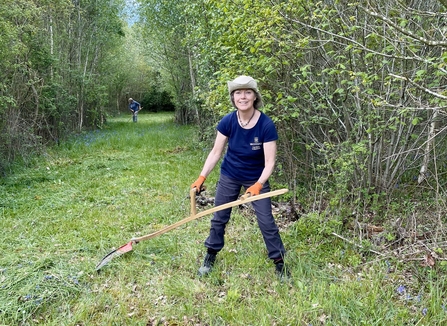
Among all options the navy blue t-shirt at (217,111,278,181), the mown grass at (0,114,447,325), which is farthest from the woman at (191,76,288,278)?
the mown grass at (0,114,447,325)

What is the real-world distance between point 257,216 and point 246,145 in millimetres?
664

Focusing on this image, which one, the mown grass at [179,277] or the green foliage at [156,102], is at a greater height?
the green foliage at [156,102]

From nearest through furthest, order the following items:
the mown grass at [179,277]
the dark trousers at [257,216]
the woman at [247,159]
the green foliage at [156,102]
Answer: the mown grass at [179,277] < the woman at [247,159] < the dark trousers at [257,216] < the green foliage at [156,102]

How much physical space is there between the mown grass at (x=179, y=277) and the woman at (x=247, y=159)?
12.9 inches

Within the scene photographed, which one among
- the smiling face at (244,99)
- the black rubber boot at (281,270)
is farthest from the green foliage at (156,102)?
the black rubber boot at (281,270)

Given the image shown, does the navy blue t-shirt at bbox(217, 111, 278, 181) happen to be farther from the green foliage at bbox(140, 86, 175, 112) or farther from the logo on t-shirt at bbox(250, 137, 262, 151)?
the green foliage at bbox(140, 86, 175, 112)

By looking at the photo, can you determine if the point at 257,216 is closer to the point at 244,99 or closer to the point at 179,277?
the point at 179,277

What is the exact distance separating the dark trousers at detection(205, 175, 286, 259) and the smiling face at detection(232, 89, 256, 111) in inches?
27.4

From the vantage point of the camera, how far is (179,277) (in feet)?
11.0

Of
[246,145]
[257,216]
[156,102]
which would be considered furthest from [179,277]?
[156,102]

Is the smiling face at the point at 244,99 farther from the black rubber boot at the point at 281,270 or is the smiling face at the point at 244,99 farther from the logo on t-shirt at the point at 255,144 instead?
the black rubber boot at the point at 281,270

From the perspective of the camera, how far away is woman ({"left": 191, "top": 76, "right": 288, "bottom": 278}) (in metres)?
3.06

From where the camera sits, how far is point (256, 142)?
3.12 m

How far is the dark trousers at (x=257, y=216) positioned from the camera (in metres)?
3.19
